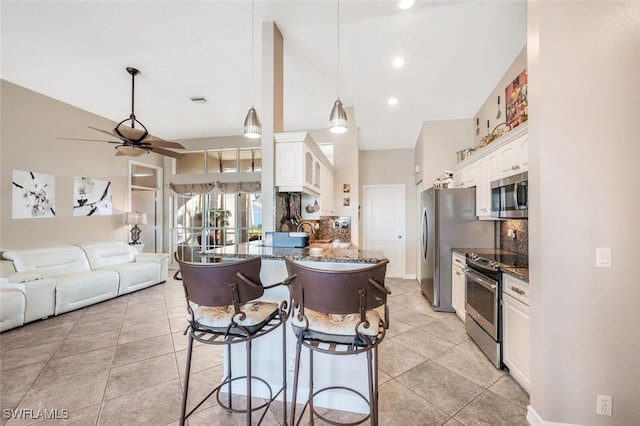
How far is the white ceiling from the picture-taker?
236 cm

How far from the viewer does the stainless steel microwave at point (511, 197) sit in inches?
80.4

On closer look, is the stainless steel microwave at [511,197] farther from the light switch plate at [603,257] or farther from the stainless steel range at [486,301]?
the light switch plate at [603,257]

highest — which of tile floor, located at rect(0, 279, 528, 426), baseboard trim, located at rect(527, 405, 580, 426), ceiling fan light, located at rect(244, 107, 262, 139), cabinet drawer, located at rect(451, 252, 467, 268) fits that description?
ceiling fan light, located at rect(244, 107, 262, 139)

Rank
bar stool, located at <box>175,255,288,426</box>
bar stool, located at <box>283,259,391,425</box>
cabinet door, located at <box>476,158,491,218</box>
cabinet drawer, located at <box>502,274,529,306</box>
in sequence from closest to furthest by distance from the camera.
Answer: bar stool, located at <box>283,259,391,425</box> < bar stool, located at <box>175,255,288,426</box> < cabinet drawer, located at <box>502,274,529,306</box> < cabinet door, located at <box>476,158,491,218</box>

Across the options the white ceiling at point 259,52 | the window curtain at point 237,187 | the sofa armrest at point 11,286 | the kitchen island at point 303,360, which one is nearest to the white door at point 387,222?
the white ceiling at point 259,52

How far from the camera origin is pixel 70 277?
3754 millimetres

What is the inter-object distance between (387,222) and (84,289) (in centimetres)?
548

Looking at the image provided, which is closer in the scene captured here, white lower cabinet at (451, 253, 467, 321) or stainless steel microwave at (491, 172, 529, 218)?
stainless steel microwave at (491, 172, 529, 218)

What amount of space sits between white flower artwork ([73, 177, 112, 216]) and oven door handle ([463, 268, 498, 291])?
6266mm

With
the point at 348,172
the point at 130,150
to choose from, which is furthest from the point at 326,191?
the point at 130,150

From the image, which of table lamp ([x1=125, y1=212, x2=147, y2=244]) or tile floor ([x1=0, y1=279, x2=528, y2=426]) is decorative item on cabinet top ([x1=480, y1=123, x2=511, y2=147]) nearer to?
tile floor ([x1=0, y1=279, x2=528, y2=426])

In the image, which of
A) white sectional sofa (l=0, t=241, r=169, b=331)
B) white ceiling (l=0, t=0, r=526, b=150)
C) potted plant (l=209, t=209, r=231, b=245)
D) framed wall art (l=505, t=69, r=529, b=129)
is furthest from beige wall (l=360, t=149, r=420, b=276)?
white sectional sofa (l=0, t=241, r=169, b=331)

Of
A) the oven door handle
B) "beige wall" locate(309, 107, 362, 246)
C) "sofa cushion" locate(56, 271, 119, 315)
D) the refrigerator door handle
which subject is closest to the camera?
the oven door handle

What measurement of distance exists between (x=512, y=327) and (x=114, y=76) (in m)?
5.53
